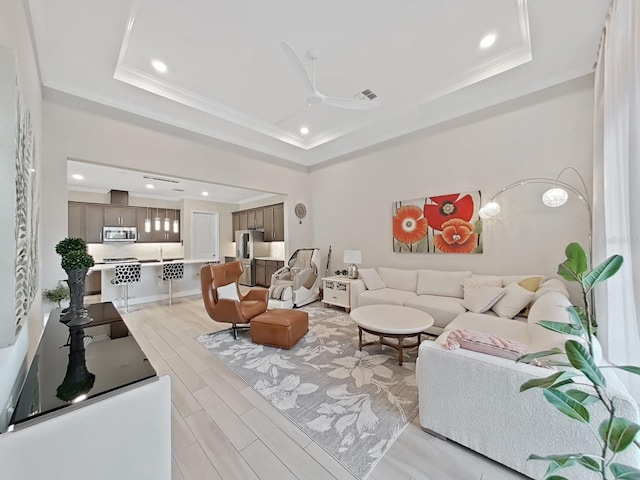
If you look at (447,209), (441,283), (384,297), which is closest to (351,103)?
(447,209)

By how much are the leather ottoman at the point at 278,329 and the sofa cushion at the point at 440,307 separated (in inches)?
59.9

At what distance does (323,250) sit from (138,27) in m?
4.55

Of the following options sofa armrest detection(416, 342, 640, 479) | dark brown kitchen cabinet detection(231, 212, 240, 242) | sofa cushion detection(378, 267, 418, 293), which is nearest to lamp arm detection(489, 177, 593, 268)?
sofa cushion detection(378, 267, 418, 293)

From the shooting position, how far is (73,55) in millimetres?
2504

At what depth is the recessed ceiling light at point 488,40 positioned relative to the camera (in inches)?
97.8

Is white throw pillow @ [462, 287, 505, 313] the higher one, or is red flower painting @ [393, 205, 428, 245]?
red flower painting @ [393, 205, 428, 245]

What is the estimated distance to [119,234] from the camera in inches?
262

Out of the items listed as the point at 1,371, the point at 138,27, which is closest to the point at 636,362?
the point at 1,371

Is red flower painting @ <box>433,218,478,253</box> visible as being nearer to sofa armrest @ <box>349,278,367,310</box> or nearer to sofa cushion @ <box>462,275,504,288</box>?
sofa cushion @ <box>462,275,504,288</box>

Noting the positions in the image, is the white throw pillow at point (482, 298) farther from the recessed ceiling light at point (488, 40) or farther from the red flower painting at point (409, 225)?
the recessed ceiling light at point (488, 40)

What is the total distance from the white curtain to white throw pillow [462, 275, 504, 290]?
107cm

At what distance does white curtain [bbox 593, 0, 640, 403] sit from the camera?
1.53 meters

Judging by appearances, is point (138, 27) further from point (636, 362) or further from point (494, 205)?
point (636, 362)

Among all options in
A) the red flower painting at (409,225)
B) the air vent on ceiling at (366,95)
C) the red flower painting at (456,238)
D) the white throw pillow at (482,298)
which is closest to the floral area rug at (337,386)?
the white throw pillow at (482,298)
